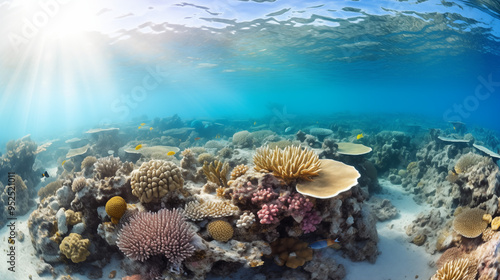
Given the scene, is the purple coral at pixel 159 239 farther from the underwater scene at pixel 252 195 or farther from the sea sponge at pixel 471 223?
the sea sponge at pixel 471 223

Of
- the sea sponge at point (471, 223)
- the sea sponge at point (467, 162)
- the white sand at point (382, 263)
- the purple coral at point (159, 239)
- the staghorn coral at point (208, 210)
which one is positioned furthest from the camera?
the sea sponge at point (467, 162)

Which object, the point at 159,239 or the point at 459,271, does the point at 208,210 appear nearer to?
the point at 159,239

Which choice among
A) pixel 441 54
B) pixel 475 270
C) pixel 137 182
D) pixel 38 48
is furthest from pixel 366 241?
pixel 441 54

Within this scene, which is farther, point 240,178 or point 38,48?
point 38,48

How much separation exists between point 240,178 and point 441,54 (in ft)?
105

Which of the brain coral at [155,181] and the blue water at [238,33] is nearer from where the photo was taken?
the brain coral at [155,181]

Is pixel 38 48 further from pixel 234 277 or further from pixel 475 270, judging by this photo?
pixel 475 270

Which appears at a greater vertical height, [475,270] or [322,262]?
[475,270]

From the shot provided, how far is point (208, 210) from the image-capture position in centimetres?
480

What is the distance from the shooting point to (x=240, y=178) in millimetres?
5277

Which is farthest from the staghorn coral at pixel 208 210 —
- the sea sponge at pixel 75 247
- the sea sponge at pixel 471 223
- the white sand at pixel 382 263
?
the sea sponge at pixel 471 223

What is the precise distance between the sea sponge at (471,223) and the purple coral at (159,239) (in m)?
6.29

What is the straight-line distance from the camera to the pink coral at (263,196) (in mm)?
4801

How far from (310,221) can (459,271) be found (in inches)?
119
